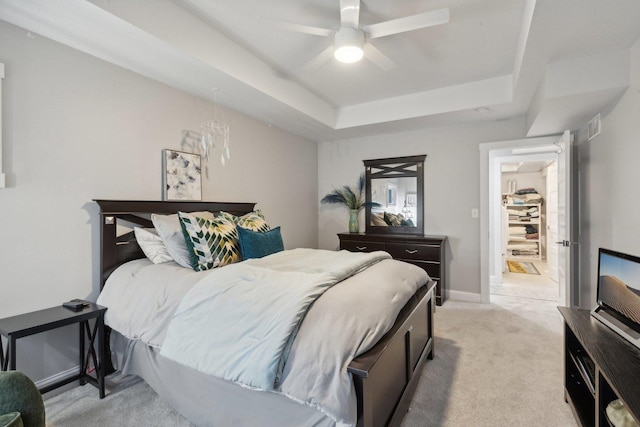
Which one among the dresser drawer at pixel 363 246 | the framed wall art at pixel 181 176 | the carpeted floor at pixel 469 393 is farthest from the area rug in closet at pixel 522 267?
the framed wall art at pixel 181 176

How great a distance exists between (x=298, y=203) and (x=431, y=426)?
3363 mm

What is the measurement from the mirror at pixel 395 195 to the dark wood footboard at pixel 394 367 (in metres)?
2.15

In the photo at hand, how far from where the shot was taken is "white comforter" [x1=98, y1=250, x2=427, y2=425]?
1.29m

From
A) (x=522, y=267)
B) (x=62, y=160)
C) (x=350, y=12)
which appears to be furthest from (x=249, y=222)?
(x=522, y=267)

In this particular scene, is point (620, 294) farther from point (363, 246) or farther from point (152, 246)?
point (152, 246)

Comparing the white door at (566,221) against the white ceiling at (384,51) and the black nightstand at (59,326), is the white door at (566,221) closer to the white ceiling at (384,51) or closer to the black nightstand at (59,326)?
the white ceiling at (384,51)

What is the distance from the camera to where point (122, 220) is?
8.17 feet

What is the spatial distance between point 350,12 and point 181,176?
6.54 ft

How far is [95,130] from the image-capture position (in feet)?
7.70

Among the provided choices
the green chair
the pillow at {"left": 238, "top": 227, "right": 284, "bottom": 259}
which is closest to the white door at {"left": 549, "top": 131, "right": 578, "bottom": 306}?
the pillow at {"left": 238, "top": 227, "right": 284, "bottom": 259}

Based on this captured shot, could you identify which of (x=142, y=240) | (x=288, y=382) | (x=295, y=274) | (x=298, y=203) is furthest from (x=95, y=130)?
(x=298, y=203)

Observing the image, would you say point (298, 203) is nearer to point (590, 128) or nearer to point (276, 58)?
point (276, 58)

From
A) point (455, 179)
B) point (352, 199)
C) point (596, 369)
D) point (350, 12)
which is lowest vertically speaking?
point (596, 369)

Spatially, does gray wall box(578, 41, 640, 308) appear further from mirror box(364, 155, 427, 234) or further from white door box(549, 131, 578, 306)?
mirror box(364, 155, 427, 234)
